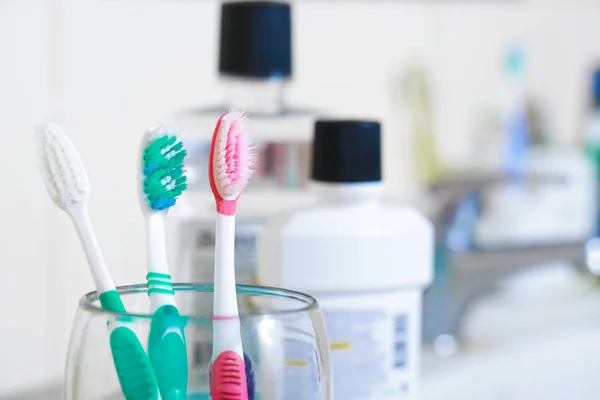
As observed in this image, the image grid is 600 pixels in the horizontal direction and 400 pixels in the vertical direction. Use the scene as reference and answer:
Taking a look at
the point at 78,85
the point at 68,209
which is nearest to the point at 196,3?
the point at 78,85

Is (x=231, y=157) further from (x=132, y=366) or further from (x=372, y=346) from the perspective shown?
(x=372, y=346)

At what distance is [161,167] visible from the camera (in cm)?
28

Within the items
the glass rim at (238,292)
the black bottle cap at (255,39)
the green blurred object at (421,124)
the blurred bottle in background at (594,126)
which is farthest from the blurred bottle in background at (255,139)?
the blurred bottle in background at (594,126)

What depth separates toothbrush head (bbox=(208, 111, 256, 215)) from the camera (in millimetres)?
273

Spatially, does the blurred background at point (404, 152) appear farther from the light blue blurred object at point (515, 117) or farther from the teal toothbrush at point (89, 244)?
the teal toothbrush at point (89, 244)

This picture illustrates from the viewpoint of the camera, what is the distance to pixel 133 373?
0.86ft

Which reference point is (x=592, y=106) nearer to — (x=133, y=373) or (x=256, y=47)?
(x=256, y=47)

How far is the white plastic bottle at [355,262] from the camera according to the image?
1.34 feet

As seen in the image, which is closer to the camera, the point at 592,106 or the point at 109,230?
the point at 109,230

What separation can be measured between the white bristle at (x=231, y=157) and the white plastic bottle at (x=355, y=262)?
0.13 metres

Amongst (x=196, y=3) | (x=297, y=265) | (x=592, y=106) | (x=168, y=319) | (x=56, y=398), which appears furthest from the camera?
(x=592, y=106)

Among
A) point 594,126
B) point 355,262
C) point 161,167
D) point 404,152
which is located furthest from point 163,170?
point 594,126

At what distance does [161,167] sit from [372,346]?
178mm

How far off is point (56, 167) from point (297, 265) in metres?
0.16
